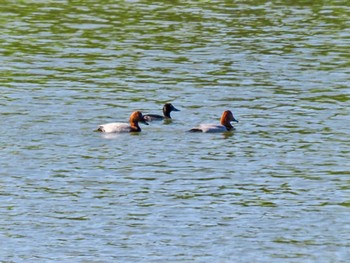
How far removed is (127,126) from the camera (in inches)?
1125

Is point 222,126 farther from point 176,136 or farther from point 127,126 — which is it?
point 127,126

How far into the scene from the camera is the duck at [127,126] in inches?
1107

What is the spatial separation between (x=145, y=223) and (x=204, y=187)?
2.71 meters

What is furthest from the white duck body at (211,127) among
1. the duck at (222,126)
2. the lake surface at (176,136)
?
the lake surface at (176,136)

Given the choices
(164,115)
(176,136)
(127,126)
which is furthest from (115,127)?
(164,115)

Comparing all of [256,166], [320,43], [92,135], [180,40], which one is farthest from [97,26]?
[256,166]

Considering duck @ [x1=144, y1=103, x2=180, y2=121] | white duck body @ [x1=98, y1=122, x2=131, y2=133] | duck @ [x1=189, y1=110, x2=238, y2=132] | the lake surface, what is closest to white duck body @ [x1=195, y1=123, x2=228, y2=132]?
duck @ [x1=189, y1=110, x2=238, y2=132]

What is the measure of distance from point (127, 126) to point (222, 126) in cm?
203

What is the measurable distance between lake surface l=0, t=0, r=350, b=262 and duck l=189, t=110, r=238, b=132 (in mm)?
163

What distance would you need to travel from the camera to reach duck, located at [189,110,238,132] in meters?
28.3

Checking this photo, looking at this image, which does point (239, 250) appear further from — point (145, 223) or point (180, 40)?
point (180, 40)

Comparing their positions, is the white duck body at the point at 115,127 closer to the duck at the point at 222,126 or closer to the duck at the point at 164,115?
the duck at the point at 164,115

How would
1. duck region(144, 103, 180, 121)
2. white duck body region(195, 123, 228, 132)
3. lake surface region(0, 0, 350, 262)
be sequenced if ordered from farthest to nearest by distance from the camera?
duck region(144, 103, 180, 121) < white duck body region(195, 123, 228, 132) < lake surface region(0, 0, 350, 262)

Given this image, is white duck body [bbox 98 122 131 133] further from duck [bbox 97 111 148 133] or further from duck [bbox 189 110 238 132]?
duck [bbox 189 110 238 132]
